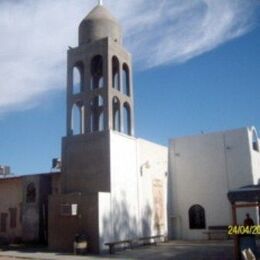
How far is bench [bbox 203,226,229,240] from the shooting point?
85.3 ft

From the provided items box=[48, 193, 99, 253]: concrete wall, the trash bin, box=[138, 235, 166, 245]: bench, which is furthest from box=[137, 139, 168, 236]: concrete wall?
the trash bin

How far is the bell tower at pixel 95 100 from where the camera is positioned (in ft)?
74.3

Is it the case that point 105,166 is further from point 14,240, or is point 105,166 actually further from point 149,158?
point 14,240

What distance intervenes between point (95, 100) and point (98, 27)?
4348 mm

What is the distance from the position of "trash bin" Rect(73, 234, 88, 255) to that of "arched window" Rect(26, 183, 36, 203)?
701cm

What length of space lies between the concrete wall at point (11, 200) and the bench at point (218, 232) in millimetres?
11961

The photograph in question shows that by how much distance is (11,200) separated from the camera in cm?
2783

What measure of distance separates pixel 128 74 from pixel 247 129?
8387 mm

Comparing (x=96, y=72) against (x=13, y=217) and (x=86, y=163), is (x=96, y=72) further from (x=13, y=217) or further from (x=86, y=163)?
(x=13, y=217)

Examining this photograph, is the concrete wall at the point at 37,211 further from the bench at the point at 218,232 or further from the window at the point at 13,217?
the bench at the point at 218,232

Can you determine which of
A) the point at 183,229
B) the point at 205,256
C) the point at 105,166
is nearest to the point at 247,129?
the point at 183,229

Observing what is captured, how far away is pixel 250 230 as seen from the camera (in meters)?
14.1
